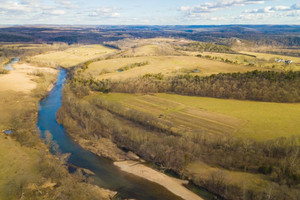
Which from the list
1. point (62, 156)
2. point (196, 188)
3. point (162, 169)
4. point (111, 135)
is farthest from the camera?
point (111, 135)

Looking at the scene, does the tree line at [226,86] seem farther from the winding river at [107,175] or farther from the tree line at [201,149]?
the winding river at [107,175]

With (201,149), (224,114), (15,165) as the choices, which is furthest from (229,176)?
(15,165)

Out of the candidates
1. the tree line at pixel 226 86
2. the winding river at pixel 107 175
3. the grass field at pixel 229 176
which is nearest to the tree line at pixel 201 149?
the grass field at pixel 229 176

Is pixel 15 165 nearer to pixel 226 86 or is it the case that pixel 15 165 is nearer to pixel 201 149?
pixel 201 149

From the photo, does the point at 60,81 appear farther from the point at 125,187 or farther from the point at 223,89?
the point at 125,187

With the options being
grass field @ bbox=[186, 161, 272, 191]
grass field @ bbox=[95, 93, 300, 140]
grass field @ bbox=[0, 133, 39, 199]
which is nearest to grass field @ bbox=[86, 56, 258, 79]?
grass field @ bbox=[95, 93, 300, 140]

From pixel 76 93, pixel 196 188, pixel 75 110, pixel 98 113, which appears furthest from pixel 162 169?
pixel 76 93
